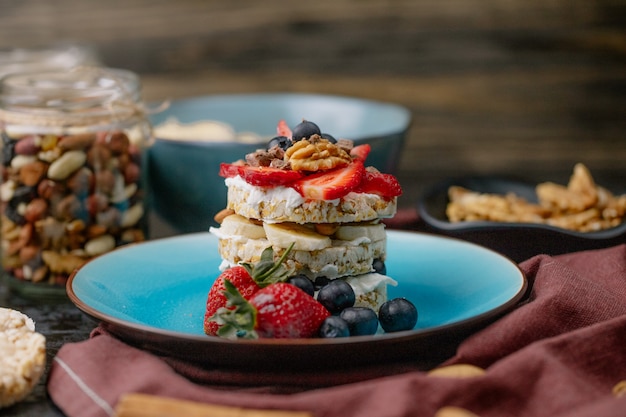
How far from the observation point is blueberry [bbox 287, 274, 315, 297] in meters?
1.31

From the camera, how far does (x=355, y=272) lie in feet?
4.68

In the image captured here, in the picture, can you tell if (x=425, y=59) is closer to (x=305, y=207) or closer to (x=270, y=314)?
(x=305, y=207)

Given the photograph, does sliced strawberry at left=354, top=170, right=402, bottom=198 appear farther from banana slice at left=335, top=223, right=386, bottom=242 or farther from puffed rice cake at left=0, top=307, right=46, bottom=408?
puffed rice cake at left=0, top=307, right=46, bottom=408

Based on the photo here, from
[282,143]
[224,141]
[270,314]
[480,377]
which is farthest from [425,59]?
[480,377]

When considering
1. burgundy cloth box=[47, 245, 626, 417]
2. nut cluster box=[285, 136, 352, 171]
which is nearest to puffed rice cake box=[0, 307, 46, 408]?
burgundy cloth box=[47, 245, 626, 417]

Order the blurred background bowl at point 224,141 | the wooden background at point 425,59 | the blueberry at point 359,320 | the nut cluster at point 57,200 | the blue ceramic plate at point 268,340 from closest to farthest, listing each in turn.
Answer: the blue ceramic plate at point 268,340
the blueberry at point 359,320
the nut cluster at point 57,200
the blurred background bowl at point 224,141
the wooden background at point 425,59

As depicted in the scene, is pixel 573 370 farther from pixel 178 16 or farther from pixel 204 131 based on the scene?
pixel 178 16

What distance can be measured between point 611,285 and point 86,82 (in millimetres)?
1161

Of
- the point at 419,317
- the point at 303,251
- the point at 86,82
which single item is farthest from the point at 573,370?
the point at 86,82

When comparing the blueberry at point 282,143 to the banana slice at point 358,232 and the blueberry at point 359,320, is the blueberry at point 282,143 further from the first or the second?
the blueberry at point 359,320

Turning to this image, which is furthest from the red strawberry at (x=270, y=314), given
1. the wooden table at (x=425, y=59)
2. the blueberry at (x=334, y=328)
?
the wooden table at (x=425, y=59)

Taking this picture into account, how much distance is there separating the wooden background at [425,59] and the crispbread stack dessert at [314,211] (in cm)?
203

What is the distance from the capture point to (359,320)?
125 cm

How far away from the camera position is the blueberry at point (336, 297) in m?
1.31
